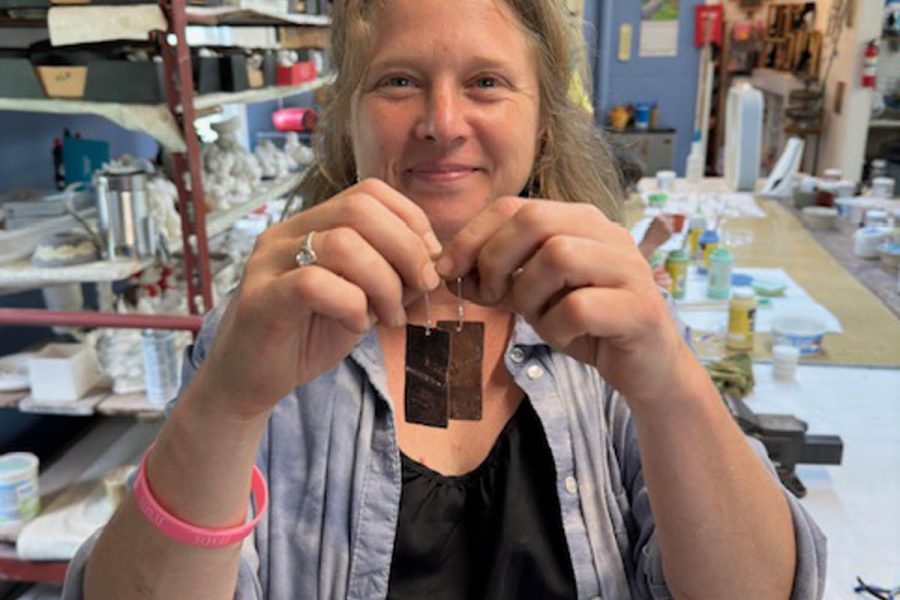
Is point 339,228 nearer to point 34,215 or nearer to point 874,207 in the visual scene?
point 34,215

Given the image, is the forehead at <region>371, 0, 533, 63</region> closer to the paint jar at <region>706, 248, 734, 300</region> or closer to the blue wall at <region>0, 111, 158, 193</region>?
the paint jar at <region>706, 248, 734, 300</region>

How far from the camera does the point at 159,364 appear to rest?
2.06 metres

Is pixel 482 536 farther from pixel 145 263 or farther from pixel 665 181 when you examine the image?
pixel 665 181

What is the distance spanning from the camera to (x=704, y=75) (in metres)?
5.98

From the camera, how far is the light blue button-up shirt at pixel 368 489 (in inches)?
37.3

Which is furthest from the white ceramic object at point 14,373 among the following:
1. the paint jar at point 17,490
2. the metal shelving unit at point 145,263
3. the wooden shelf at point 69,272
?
the wooden shelf at point 69,272

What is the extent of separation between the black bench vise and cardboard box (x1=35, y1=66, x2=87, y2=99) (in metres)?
1.66

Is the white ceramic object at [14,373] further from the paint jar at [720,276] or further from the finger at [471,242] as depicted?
the paint jar at [720,276]

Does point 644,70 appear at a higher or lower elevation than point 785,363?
higher

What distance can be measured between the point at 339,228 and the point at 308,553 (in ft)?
1.54

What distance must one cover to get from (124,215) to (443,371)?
1.36 meters

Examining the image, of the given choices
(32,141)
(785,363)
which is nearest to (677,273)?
(785,363)

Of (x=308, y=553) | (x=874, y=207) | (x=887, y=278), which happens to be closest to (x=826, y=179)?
(x=874, y=207)

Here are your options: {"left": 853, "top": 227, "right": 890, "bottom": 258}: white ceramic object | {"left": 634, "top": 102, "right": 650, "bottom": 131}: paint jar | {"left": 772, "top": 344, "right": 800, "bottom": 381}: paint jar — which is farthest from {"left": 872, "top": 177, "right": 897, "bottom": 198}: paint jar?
{"left": 634, "top": 102, "right": 650, "bottom": 131}: paint jar
